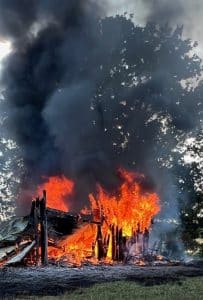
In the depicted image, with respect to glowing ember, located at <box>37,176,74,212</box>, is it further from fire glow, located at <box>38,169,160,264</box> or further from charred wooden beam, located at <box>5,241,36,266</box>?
charred wooden beam, located at <box>5,241,36,266</box>

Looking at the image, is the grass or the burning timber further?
the burning timber

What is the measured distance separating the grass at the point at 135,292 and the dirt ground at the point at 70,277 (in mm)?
832

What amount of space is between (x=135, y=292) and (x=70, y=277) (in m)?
4.62

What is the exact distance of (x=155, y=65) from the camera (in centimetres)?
4425

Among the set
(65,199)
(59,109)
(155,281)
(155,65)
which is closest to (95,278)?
(155,281)

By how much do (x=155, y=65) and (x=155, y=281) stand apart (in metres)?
27.6

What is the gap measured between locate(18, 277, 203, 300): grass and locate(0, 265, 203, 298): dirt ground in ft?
2.73

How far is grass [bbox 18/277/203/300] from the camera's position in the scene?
1579 cm

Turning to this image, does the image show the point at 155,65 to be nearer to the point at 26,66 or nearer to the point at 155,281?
the point at 26,66

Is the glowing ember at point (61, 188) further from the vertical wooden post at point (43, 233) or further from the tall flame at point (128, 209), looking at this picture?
the vertical wooden post at point (43, 233)

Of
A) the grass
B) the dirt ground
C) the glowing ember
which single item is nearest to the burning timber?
the dirt ground

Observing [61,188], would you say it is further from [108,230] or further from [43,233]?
[43,233]

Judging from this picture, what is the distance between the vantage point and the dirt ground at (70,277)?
1761 cm

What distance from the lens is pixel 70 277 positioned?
2072cm
